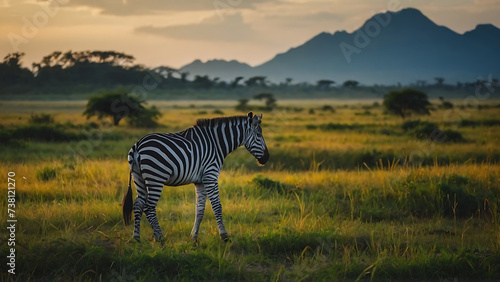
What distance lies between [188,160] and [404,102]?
3118 cm

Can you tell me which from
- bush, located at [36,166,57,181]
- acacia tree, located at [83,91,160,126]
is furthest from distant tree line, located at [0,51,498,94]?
bush, located at [36,166,57,181]

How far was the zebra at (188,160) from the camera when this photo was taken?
6.33 metres

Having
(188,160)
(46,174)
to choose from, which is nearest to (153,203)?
(188,160)

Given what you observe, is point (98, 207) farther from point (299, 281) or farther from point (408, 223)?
point (408, 223)

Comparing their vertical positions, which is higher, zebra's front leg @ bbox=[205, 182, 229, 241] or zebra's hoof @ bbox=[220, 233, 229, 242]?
zebra's front leg @ bbox=[205, 182, 229, 241]

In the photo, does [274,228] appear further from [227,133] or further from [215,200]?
[227,133]

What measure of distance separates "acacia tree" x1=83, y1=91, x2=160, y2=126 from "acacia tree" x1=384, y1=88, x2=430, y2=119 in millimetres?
17439

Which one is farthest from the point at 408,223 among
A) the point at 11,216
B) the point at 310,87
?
the point at 310,87

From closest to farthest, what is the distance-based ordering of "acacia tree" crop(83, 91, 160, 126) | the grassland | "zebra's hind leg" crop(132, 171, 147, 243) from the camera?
the grassland, "zebra's hind leg" crop(132, 171, 147, 243), "acacia tree" crop(83, 91, 160, 126)

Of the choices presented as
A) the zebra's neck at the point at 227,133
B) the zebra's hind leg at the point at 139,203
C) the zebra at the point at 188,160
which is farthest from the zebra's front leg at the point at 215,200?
the zebra's hind leg at the point at 139,203

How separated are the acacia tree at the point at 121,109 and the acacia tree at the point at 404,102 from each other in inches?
687

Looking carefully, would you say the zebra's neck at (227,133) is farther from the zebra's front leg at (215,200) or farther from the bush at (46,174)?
the bush at (46,174)

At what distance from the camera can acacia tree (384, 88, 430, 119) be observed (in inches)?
1387

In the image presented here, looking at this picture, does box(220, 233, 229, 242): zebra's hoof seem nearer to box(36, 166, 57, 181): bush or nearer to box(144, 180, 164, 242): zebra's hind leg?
box(144, 180, 164, 242): zebra's hind leg
